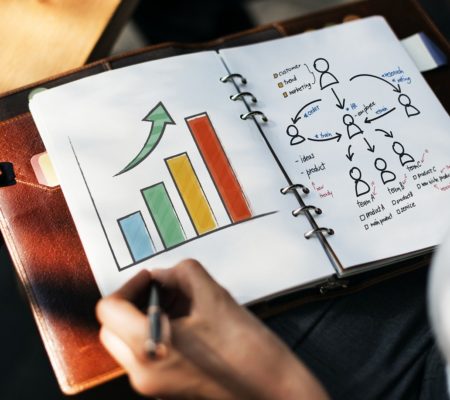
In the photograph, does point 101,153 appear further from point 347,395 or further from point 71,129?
point 347,395

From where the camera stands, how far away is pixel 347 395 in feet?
1.97

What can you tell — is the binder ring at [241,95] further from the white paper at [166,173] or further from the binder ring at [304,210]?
the binder ring at [304,210]

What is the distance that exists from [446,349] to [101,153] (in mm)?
384

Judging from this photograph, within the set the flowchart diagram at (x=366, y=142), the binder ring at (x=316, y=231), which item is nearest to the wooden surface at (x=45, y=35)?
the flowchart diagram at (x=366, y=142)

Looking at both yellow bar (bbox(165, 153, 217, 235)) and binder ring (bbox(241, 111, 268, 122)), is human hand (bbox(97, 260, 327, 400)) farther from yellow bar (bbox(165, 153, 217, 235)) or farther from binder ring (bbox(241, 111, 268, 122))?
binder ring (bbox(241, 111, 268, 122))

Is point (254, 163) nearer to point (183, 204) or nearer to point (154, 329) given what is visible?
point (183, 204)

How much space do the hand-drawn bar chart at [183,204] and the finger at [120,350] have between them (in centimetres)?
10

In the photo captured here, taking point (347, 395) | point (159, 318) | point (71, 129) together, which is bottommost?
point (347, 395)

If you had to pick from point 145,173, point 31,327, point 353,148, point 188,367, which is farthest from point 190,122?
point 31,327

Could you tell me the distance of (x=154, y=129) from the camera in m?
0.67

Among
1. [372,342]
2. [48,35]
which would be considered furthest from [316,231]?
[48,35]

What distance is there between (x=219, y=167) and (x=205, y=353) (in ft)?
0.74

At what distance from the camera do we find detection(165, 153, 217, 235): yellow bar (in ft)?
2.04

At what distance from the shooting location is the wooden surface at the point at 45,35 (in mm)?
746
